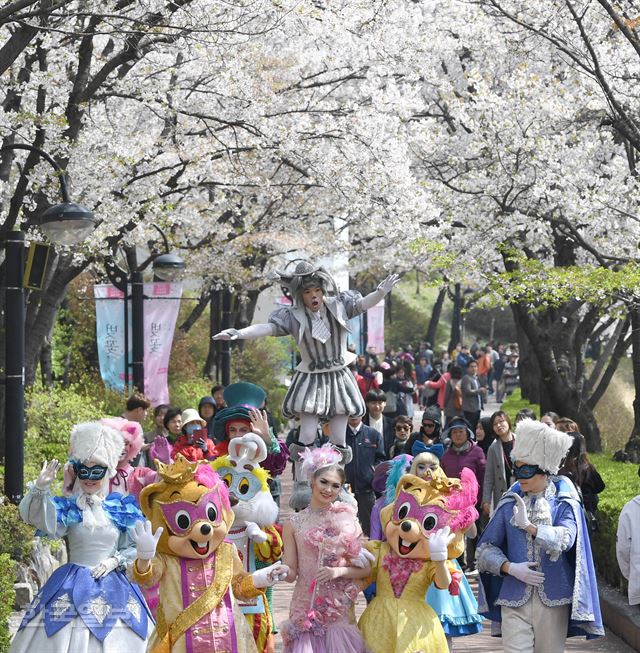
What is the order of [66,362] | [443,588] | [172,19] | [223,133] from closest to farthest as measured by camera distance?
[443,588]
[172,19]
[223,133]
[66,362]

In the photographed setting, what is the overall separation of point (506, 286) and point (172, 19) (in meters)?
5.03

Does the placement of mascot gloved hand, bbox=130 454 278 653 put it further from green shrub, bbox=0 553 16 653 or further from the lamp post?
the lamp post

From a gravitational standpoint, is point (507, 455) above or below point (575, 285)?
below

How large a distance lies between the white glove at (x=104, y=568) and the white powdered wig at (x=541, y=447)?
230cm

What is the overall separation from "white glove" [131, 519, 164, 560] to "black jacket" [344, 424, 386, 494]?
5618 mm

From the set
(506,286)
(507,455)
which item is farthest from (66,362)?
(507,455)

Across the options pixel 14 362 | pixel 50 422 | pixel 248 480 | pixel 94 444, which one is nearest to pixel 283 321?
pixel 248 480

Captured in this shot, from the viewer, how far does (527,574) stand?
7156 mm

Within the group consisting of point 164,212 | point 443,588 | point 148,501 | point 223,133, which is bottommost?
point 443,588

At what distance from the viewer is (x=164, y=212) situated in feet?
56.7

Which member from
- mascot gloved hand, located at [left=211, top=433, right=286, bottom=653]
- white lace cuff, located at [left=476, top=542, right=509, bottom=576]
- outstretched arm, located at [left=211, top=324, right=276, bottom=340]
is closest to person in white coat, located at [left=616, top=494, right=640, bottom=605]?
white lace cuff, located at [left=476, top=542, right=509, bottom=576]

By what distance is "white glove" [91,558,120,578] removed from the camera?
6.92 metres

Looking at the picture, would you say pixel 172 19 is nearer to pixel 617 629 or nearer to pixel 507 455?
pixel 507 455

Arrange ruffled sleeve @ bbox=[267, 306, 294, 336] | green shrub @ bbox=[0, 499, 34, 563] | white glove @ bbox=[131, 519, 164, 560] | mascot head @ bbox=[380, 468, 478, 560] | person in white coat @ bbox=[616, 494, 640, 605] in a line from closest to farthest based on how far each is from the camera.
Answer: white glove @ bbox=[131, 519, 164, 560] < mascot head @ bbox=[380, 468, 478, 560] < person in white coat @ bbox=[616, 494, 640, 605] < ruffled sleeve @ bbox=[267, 306, 294, 336] < green shrub @ bbox=[0, 499, 34, 563]
